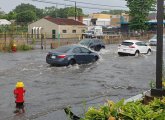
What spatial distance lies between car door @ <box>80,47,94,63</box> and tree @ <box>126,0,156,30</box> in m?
54.4

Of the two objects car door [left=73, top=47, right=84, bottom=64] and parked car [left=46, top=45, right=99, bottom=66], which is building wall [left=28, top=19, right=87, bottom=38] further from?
car door [left=73, top=47, right=84, bottom=64]

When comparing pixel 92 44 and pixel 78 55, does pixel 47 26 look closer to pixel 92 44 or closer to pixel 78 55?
pixel 92 44

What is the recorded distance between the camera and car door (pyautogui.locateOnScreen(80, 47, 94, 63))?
26688mm

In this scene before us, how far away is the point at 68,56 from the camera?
81.6 feet

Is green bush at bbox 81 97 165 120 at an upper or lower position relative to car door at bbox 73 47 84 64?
upper

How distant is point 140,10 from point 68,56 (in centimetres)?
5852

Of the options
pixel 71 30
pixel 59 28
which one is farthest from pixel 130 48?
pixel 71 30

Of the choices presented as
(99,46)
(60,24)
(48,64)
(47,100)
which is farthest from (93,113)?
(60,24)

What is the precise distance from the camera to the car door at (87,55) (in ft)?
87.6

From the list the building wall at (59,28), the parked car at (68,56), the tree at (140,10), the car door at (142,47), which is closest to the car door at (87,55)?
the parked car at (68,56)

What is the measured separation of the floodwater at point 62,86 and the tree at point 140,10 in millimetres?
55944

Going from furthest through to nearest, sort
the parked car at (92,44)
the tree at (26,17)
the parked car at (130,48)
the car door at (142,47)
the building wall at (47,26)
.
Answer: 1. the tree at (26,17)
2. the building wall at (47,26)
3. the parked car at (92,44)
4. the car door at (142,47)
5. the parked car at (130,48)

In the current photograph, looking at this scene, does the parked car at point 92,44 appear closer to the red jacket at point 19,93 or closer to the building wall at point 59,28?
the red jacket at point 19,93

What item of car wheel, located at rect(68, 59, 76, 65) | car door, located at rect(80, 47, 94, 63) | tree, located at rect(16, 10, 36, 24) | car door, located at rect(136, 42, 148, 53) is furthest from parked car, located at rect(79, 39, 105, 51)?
tree, located at rect(16, 10, 36, 24)
